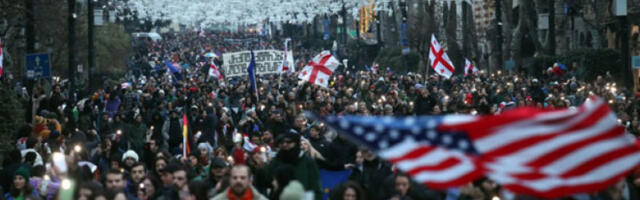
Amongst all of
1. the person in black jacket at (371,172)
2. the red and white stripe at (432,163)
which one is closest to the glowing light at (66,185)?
the person in black jacket at (371,172)

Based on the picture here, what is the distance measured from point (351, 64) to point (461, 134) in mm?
67506

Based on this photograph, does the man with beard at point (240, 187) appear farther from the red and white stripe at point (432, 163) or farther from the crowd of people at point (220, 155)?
the red and white stripe at point (432, 163)

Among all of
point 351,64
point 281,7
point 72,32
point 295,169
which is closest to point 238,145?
point 295,169

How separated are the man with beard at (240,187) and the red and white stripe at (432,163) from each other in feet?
9.22

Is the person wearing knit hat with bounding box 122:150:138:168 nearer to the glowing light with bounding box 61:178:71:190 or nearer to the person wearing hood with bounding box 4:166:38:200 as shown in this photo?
the person wearing hood with bounding box 4:166:38:200

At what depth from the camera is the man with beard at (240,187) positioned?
848cm

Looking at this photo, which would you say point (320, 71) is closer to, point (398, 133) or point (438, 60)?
point (438, 60)

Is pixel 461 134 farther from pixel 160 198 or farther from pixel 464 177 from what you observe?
pixel 160 198

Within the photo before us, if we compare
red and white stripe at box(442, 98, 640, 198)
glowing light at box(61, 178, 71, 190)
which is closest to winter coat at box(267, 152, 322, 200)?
glowing light at box(61, 178, 71, 190)

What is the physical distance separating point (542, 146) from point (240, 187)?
11.4 feet

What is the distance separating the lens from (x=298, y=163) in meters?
9.95

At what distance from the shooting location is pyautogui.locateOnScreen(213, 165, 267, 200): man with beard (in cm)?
848

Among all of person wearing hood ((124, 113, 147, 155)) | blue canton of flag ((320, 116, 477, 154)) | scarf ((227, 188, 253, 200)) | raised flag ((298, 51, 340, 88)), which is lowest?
person wearing hood ((124, 113, 147, 155))

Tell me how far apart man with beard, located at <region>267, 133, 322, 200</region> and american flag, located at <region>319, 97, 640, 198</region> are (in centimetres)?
420
